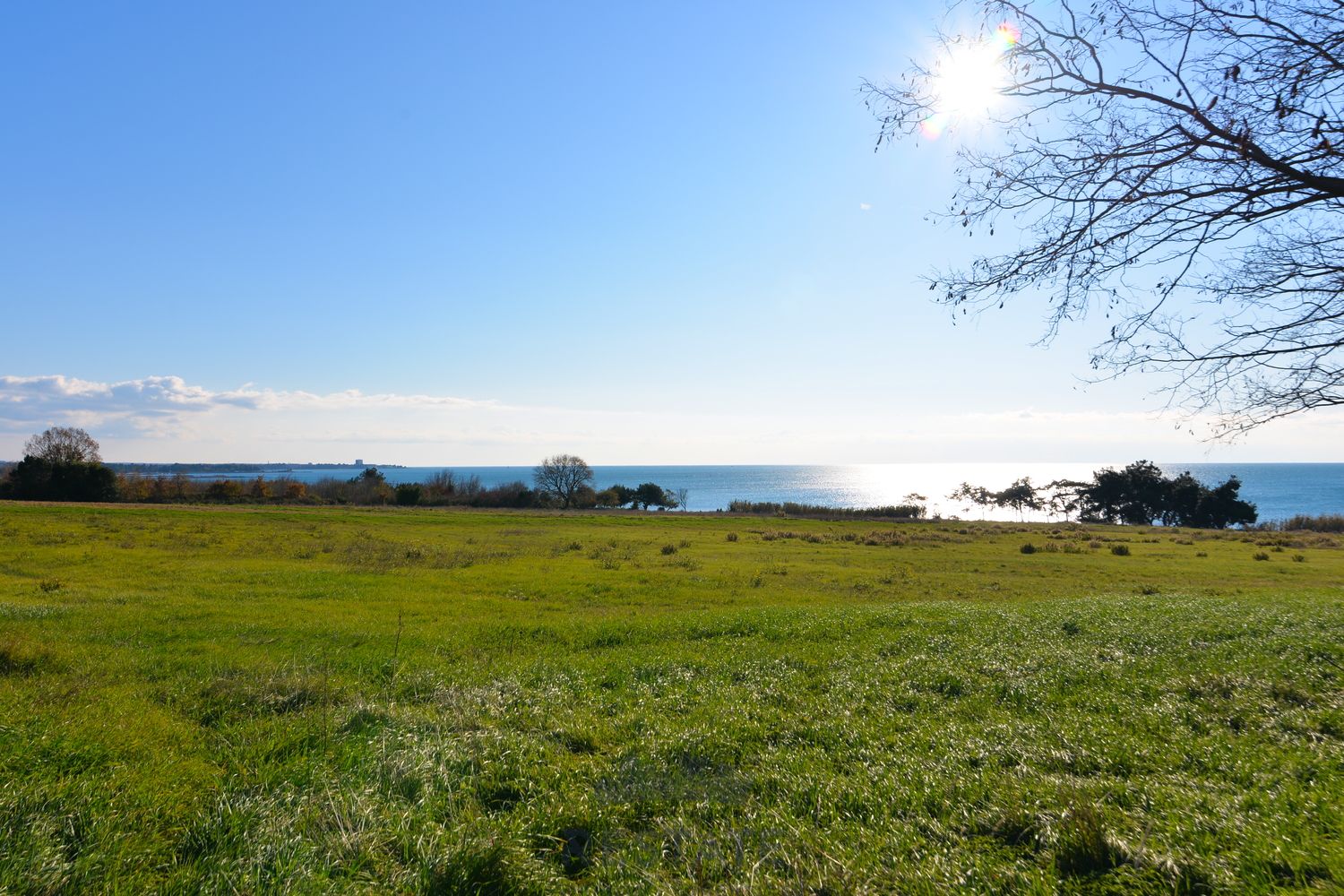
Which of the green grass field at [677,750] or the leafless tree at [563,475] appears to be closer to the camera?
the green grass field at [677,750]

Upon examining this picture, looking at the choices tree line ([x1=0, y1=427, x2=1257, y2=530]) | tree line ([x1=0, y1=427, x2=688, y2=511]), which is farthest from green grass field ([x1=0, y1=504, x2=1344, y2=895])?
tree line ([x1=0, y1=427, x2=688, y2=511])

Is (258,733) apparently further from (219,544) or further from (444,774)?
(219,544)

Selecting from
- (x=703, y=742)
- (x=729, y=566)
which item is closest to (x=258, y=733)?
(x=703, y=742)

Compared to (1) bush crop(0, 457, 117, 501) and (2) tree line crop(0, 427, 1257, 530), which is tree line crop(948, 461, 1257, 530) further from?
(1) bush crop(0, 457, 117, 501)

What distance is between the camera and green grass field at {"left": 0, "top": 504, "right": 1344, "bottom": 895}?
162 inches

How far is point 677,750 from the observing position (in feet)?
21.8

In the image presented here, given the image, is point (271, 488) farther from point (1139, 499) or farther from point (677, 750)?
point (1139, 499)

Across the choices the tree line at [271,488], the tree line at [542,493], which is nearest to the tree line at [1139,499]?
the tree line at [542,493]

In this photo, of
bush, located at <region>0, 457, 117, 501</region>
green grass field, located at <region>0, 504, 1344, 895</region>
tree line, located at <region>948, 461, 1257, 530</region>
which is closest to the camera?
green grass field, located at <region>0, 504, 1344, 895</region>

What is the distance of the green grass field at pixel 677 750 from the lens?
411cm

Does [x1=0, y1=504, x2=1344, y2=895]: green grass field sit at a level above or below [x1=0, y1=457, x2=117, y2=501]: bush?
below

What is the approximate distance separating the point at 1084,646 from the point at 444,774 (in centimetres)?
1005

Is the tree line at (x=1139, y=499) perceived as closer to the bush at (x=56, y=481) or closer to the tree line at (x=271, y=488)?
the tree line at (x=271, y=488)

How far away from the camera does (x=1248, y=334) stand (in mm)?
6438
